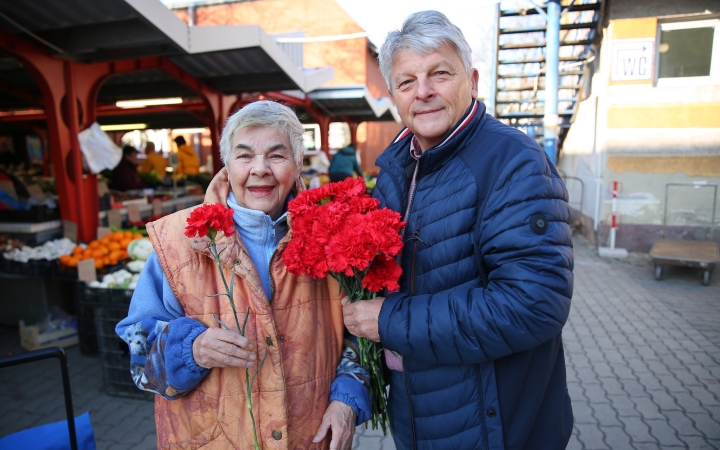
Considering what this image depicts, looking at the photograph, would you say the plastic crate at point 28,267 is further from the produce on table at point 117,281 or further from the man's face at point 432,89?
the man's face at point 432,89

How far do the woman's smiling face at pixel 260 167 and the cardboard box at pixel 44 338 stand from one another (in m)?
4.33

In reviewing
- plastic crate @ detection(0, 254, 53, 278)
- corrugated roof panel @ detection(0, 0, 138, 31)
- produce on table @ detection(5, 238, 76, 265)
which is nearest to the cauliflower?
produce on table @ detection(5, 238, 76, 265)

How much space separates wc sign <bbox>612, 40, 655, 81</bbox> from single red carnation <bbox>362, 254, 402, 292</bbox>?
26.9ft

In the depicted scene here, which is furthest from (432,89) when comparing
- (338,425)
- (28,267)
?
(28,267)

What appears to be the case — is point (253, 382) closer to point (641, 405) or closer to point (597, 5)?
point (641, 405)

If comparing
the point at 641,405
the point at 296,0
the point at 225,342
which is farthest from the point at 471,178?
the point at 296,0

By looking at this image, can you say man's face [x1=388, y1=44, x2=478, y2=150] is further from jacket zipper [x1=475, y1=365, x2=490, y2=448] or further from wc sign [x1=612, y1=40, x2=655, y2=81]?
wc sign [x1=612, y1=40, x2=655, y2=81]

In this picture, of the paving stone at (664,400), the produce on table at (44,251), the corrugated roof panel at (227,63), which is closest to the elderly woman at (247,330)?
the paving stone at (664,400)

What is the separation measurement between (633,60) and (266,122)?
820cm

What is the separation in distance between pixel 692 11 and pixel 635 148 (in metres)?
2.27

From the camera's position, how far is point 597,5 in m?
8.31

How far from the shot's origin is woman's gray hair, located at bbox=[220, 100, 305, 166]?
1646 mm

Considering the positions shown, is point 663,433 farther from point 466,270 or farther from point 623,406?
point 466,270

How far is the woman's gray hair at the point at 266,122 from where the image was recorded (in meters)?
1.65
